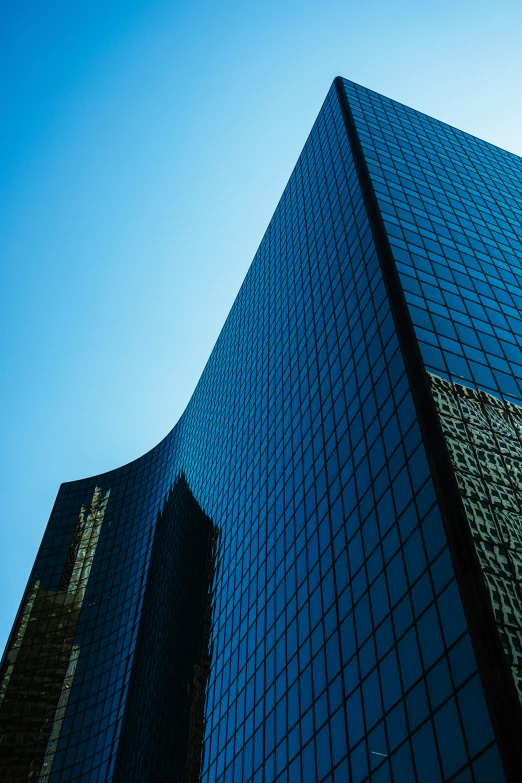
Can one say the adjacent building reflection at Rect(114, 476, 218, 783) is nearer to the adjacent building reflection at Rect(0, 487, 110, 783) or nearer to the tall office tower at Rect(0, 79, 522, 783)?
the tall office tower at Rect(0, 79, 522, 783)

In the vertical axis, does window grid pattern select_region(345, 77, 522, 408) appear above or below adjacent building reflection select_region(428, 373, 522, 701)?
above

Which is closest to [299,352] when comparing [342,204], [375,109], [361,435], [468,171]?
[342,204]

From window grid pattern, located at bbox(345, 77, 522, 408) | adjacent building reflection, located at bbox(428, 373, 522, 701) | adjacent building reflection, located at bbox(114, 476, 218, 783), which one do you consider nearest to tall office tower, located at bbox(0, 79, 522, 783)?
adjacent building reflection, located at bbox(428, 373, 522, 701)

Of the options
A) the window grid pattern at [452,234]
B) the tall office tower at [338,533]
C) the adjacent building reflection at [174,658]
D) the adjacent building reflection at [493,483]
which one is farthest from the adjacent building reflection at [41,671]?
the adjacent building reflection at [493,483]

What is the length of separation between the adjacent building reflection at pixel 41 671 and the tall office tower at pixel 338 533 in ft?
0.93

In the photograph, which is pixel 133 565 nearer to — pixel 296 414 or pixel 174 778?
pixel 174 778

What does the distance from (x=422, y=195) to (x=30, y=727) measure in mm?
69674

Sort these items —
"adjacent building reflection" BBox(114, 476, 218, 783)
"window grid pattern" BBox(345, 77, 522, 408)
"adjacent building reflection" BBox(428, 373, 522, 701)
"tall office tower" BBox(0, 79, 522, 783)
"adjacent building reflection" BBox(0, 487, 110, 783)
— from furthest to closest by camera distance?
"adjacent building reflection" BBox(0, 487, 110, 783) → "adjacent building reflection" BBox(114, 476, 218, 783) → "window grid pattern" BBox(345, 77, 522, 408) → "tall office tower" BBox(0, 79, 522, 783) → "adjacent building reflection" BBox(428, 373, 522, 701)

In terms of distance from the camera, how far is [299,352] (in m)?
55.2

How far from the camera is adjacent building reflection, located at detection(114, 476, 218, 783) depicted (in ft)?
182

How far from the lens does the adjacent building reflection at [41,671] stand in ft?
254

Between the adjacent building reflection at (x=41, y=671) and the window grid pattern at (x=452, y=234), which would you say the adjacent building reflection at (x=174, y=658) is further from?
the window grid pattern at (x=452, y=234)

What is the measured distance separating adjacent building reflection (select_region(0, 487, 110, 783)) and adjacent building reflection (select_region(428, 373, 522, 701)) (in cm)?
6632

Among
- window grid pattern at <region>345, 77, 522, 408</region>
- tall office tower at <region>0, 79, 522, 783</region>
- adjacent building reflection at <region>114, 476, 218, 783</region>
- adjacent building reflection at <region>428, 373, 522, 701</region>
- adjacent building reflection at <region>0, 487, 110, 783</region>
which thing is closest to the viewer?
adjacent building reflection at <region>428, 373, 522, 701</region>
